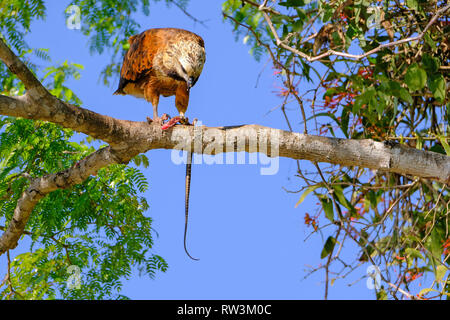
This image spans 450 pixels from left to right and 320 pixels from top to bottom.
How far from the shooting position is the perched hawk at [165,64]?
10.3ft

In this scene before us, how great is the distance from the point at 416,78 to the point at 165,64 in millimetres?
1375

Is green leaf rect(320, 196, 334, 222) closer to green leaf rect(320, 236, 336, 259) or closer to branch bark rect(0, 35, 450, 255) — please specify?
green leaf rect(320, 236, 336, 259)

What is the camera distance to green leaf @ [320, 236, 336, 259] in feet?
10.7

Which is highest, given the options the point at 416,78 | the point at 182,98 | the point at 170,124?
the point at 182,98

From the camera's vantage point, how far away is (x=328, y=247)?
328 cm

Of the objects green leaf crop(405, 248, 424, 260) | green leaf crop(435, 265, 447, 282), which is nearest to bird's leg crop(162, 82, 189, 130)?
green leaf crop(405, 248, 424, 260)

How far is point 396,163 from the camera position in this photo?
271cm

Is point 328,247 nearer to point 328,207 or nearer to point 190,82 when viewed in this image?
point 328,207

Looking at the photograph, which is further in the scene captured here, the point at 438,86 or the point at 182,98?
the point at 182,98

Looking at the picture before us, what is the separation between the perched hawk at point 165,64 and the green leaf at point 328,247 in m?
1.17
